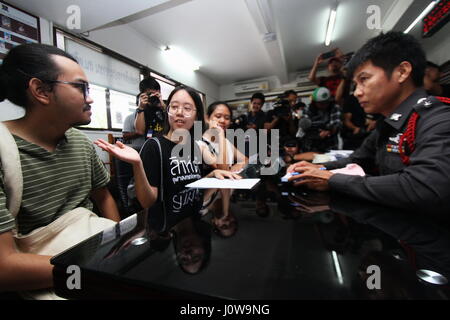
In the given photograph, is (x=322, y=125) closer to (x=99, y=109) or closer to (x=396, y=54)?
(x=396, y=54)

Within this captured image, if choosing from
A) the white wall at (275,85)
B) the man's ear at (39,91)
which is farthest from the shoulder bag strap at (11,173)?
the white wall at (275,85)

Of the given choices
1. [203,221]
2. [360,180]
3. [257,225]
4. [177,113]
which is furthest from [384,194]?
[177,113]

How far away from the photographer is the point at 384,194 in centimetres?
58

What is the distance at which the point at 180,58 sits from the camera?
4.11 metres

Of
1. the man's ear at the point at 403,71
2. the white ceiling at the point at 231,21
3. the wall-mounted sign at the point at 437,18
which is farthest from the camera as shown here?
the white ceiling at the point at 231,21

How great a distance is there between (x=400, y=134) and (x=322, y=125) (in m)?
2.05

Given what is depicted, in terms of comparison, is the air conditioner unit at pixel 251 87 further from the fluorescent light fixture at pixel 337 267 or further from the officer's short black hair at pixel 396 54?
the fluorescent light fixture at pixel 337 267

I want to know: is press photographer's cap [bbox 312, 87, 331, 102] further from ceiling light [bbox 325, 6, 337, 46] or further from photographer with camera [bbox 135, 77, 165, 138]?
photographer with camera [bbox 135, 77, 165, 138]

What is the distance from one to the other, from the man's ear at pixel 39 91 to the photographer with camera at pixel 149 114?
1222mm

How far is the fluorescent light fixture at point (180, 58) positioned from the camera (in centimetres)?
374

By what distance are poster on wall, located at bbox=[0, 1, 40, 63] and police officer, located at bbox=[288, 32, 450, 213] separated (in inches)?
111

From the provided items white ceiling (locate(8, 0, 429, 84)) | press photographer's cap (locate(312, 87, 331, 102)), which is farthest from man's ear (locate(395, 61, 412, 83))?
white ceiling (locate(8, 0, 429, 84))
